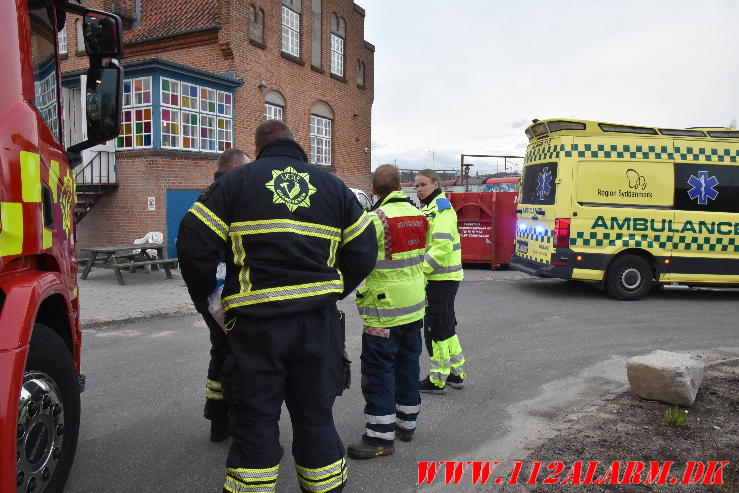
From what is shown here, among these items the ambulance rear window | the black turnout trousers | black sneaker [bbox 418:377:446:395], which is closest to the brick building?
black sneaker [bbox 418:377:446:395]

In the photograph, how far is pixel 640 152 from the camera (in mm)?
9367

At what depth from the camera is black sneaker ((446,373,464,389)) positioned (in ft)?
16.4

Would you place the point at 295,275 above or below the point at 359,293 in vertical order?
above

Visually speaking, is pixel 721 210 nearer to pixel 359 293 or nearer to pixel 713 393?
pixel 713 393

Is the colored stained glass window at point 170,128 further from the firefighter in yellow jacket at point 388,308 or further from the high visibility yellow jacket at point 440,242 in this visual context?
the firefighter in yellow jacket at point 388,308

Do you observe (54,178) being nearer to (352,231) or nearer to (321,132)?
(352,231)

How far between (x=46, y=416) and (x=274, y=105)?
1706 cm

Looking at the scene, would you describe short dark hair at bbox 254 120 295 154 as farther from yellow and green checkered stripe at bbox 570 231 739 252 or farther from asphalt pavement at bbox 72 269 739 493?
yellow and green checkered stripe at bbox 570 231 739 252

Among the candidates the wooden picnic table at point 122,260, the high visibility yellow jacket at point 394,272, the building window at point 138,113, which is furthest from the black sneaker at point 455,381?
the building window at point 138,113

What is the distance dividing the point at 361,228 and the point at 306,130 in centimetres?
1807

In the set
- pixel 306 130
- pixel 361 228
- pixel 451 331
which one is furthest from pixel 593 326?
pixel 306 130

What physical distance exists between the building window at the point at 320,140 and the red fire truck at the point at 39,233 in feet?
58.1

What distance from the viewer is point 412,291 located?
3.67 meters

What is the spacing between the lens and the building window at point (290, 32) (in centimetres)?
1911
